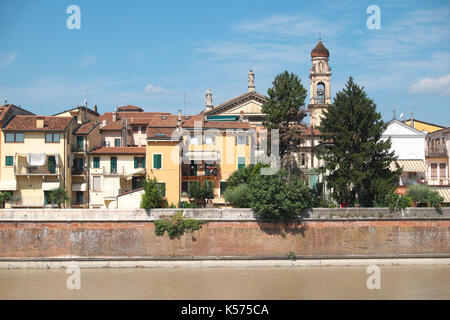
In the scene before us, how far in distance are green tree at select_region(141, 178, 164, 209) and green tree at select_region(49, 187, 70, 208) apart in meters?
6.20

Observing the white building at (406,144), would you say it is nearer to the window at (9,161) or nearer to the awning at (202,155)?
the awning at (202,155)

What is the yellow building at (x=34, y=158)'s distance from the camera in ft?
141

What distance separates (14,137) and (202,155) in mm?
13787

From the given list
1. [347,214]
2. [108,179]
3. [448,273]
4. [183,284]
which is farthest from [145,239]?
[448,273]

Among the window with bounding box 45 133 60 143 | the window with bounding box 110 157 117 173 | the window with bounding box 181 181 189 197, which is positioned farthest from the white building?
the window with bounding box 45 133 60 143

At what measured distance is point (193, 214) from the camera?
37.6 metres

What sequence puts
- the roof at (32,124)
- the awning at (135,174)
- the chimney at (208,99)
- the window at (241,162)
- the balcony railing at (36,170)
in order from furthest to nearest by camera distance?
1. the chimney at (208,99)
2. the awning at (135,174)
3. the window at (241,162)
4. the roof at (32,124)
5. the balcony railing at (36,170)

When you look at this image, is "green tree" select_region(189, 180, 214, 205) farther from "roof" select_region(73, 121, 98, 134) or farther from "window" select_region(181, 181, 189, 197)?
"roof" select_region(73, 121, 98, 134)

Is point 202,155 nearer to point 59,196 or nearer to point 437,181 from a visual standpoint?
point 59,196

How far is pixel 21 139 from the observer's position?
43812 mm

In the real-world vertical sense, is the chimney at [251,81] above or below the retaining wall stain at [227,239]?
above

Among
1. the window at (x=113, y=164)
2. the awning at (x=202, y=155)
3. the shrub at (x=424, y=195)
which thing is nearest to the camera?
the shrub at (x=424, y=195)

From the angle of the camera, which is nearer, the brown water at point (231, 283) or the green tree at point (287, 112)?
the brown water at point (231, 283)

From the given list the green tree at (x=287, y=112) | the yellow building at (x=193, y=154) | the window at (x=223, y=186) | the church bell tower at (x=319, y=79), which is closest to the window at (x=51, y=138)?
the yellow building at (x=193, y=154)
